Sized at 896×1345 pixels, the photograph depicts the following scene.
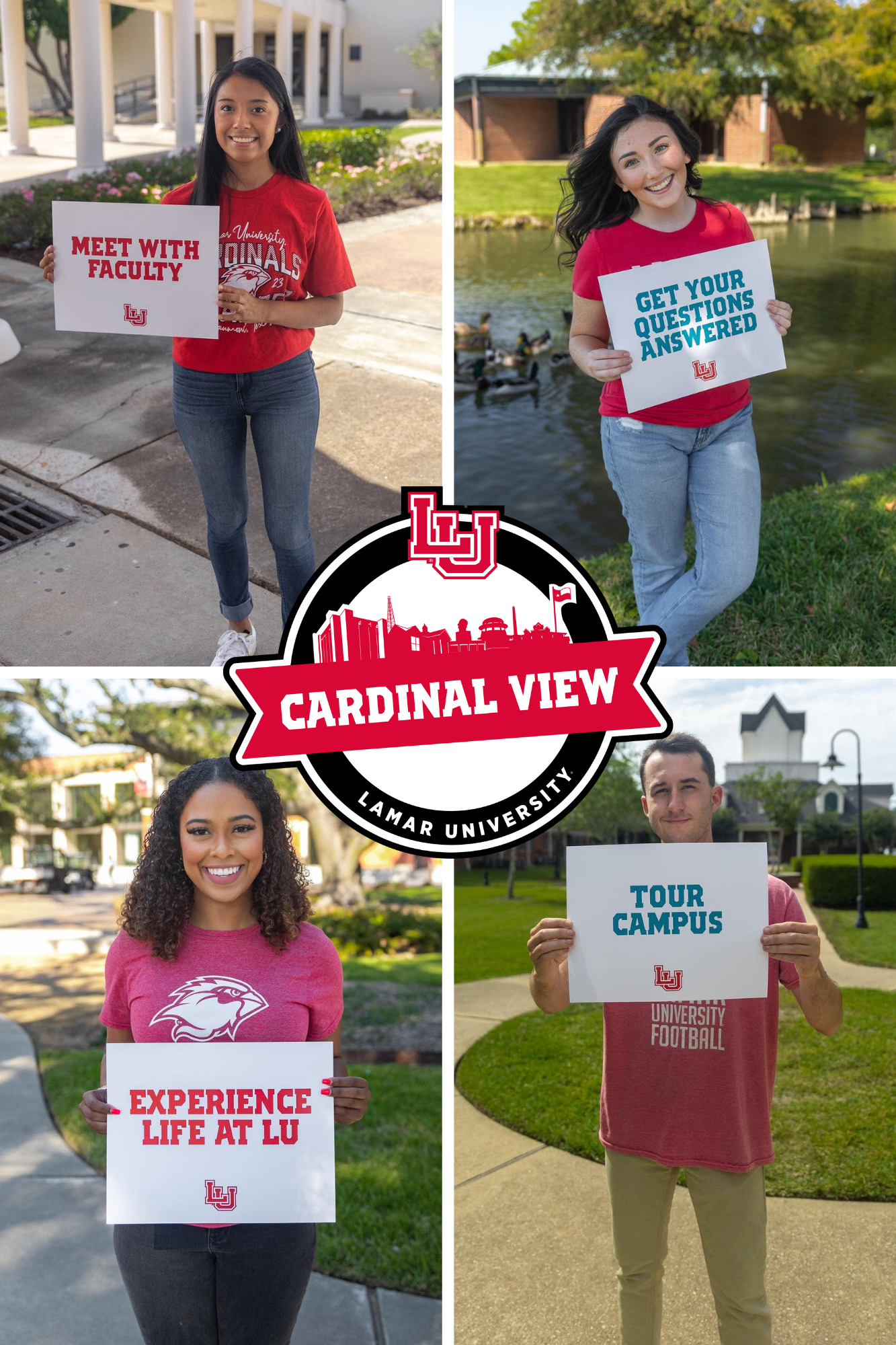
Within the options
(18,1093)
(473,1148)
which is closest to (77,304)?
(473,1148)

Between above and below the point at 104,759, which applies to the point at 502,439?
above

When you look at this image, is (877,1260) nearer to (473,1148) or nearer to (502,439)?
(473,1148)

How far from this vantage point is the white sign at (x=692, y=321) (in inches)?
116

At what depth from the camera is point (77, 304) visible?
128 inches

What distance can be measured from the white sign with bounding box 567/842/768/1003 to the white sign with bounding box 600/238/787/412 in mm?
1277

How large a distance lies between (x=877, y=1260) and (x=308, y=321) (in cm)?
376

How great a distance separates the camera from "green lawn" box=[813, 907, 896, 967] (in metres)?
7.88

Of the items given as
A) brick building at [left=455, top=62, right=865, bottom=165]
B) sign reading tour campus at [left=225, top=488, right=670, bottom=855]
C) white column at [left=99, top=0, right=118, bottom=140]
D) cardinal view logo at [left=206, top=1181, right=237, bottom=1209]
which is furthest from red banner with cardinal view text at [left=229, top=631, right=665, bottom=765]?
brick building at [left=455, top=62, right=865, bottom=165]

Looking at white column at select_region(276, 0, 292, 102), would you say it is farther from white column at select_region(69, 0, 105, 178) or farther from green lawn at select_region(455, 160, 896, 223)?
green lawn at select_region(455, 160, 896, 223)

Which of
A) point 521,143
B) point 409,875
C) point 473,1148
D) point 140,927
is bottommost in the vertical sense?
point 409,875

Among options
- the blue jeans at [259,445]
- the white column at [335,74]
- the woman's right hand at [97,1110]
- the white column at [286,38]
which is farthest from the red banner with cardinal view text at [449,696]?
the white column at [335,74]

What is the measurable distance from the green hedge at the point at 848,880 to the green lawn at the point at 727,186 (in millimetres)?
17624

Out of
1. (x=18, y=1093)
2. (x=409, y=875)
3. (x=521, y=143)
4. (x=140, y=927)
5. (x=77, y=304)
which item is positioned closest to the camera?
(x=140, y=927)

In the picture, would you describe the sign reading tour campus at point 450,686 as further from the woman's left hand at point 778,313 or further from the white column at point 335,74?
the white column at point 335,74
